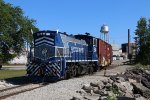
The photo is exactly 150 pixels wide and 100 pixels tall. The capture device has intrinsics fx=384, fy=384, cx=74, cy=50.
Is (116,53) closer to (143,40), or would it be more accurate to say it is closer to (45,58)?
(143,40)

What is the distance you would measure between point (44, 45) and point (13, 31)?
31606 mm

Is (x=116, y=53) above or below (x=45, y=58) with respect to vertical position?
above

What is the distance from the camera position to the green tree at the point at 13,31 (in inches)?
2203

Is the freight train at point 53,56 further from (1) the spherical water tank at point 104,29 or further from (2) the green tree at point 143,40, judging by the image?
(1) the spherical water tank at point 104,29

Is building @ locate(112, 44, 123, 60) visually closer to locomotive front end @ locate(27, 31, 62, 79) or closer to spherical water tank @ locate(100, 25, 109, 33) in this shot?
spherical water tank @ locate(100, 25, 109, 33)

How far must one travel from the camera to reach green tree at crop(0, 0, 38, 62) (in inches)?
2203

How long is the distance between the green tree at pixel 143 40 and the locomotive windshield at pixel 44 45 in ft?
167

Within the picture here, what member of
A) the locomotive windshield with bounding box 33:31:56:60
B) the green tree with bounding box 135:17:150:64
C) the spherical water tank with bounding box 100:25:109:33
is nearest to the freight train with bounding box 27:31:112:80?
the locomotive windshield with bounding box 33:31:56:60

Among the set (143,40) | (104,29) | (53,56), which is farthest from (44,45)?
(104,29)

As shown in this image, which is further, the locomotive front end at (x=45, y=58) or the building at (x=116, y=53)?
the building at (x=116, y=53)

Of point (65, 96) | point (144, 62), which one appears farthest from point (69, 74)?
point (144, 62)

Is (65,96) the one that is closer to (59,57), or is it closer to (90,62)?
(59,57)

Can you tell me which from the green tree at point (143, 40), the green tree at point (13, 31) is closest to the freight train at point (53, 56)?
the green tree at point (13, 31)

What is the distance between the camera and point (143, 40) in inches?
3179
